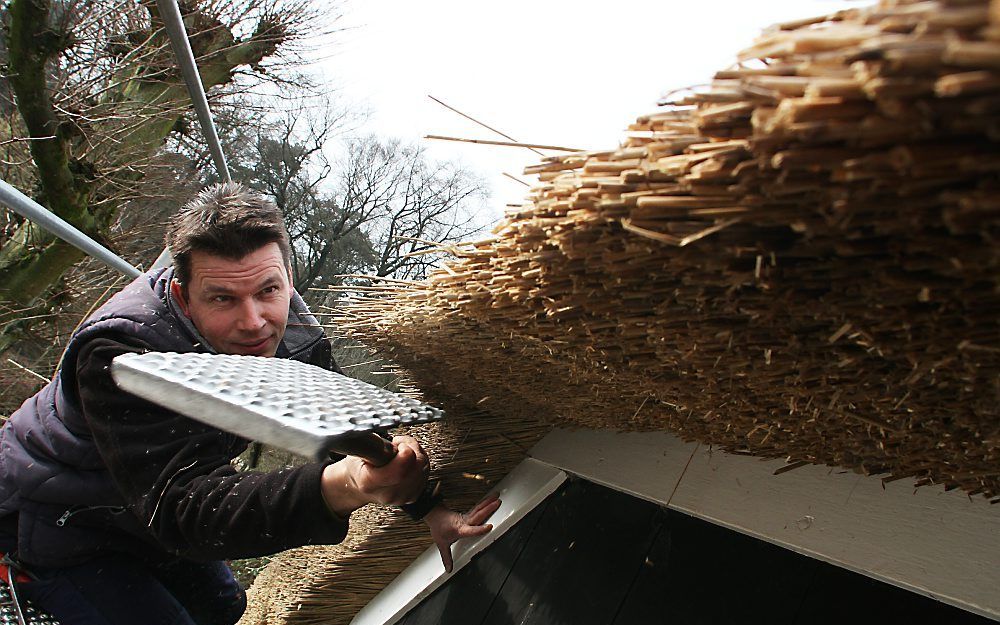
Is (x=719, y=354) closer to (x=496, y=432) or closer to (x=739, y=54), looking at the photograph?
(x=739, y=54)

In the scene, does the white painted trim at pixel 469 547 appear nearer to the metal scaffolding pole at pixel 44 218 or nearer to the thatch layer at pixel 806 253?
the thatch layer at pixel 806 253

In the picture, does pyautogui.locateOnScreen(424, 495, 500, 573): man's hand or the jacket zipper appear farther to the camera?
pyautogui.locateOnScreen(424, 495, 500, 573): man's hand

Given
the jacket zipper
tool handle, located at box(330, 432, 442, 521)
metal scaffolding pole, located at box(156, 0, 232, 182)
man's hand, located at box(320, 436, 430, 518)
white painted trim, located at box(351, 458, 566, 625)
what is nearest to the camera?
tool handle, located at box(330, 432, 442, 521)

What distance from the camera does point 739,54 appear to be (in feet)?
2.23

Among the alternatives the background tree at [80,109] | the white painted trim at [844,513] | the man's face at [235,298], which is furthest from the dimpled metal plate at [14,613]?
the background tree at [80,109]

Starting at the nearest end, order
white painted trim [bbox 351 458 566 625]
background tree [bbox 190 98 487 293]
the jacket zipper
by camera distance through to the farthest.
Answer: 1. the jacket zipper
2. white painted trim [bbox 351 458 566 625]
3. background tree [bbox 190 98 487 293]

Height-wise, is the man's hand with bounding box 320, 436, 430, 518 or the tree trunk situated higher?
the tree trunk

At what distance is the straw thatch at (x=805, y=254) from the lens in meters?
0.56

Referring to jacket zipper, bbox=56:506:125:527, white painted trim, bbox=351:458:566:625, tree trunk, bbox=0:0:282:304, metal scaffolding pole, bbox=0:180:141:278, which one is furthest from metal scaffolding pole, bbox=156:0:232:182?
white painted trim, bbox=351:458:566:625

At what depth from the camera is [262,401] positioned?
1.08 metres

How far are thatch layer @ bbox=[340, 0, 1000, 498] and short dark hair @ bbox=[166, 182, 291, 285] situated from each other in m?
0.77

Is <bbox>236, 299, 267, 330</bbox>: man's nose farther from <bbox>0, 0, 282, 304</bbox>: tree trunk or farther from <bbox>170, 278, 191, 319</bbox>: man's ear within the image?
<bbox>0, 0, 282, 304</bbox>: tree trunk

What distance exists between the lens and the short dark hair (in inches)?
77.5

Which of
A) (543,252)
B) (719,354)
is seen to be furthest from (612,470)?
(543,252)
